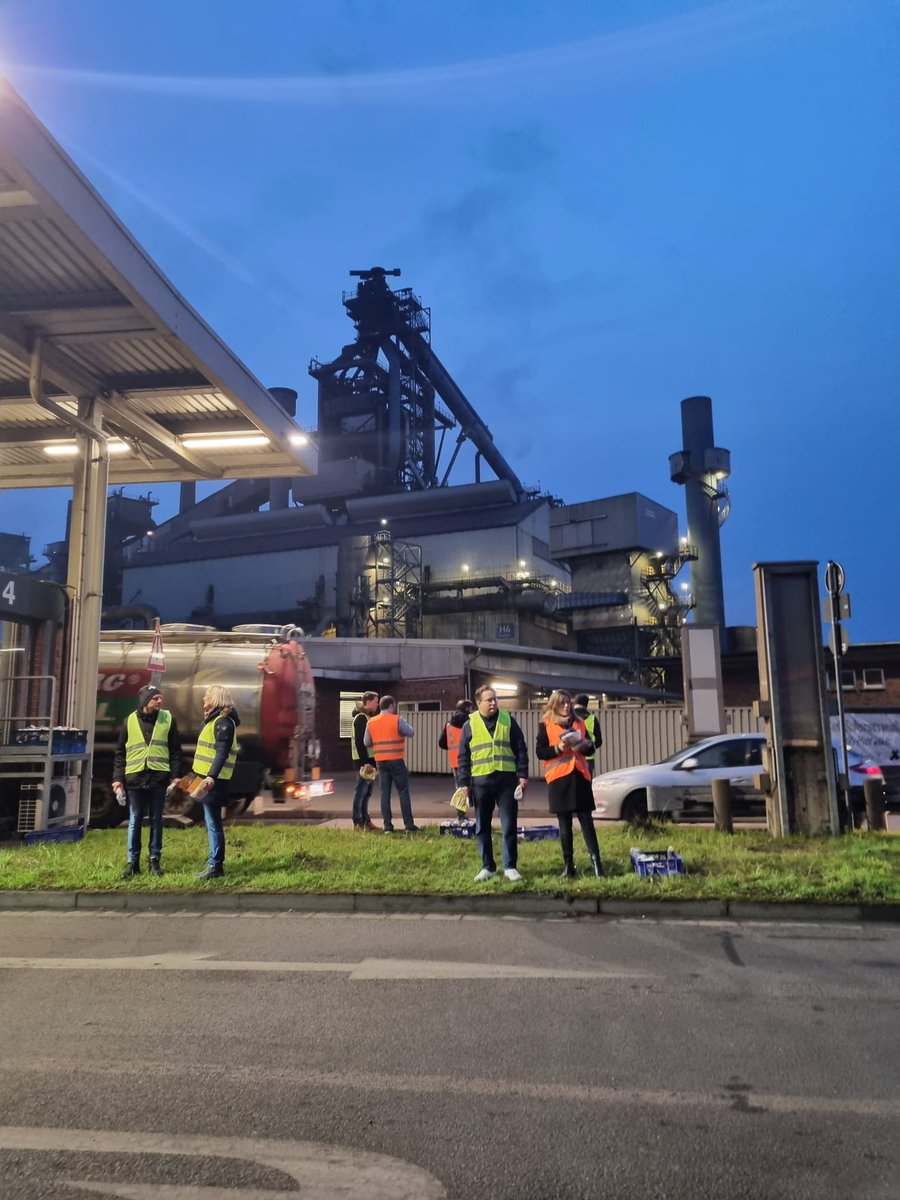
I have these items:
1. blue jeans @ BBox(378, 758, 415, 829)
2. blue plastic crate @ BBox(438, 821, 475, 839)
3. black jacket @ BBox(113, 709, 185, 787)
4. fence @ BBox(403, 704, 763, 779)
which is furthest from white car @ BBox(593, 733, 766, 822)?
fence @ BBox(403, 704, 763, 779)

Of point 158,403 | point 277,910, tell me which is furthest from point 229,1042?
point 158,403

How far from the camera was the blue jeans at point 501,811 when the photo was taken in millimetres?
8156

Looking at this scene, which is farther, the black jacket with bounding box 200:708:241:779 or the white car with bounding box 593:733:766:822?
the white car with bounding box 593:733:766:822

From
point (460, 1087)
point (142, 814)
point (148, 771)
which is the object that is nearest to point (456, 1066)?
point (460, 1087)

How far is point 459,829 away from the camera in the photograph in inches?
443

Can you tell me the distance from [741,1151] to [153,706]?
6.92m

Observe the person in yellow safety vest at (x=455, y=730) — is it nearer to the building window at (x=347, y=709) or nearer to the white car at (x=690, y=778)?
the white car at (x=690, y=778)

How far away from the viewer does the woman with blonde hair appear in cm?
807

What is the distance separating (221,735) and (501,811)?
2751 millimetres

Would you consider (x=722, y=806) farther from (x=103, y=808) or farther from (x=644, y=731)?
(x=644, y=731)

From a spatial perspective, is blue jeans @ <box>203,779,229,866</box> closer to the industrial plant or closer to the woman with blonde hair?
the woman with blonde hair

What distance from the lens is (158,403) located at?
1338 cm

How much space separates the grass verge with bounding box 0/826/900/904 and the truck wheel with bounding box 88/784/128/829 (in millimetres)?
2702

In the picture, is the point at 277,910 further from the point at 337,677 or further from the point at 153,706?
the point at 337,677
